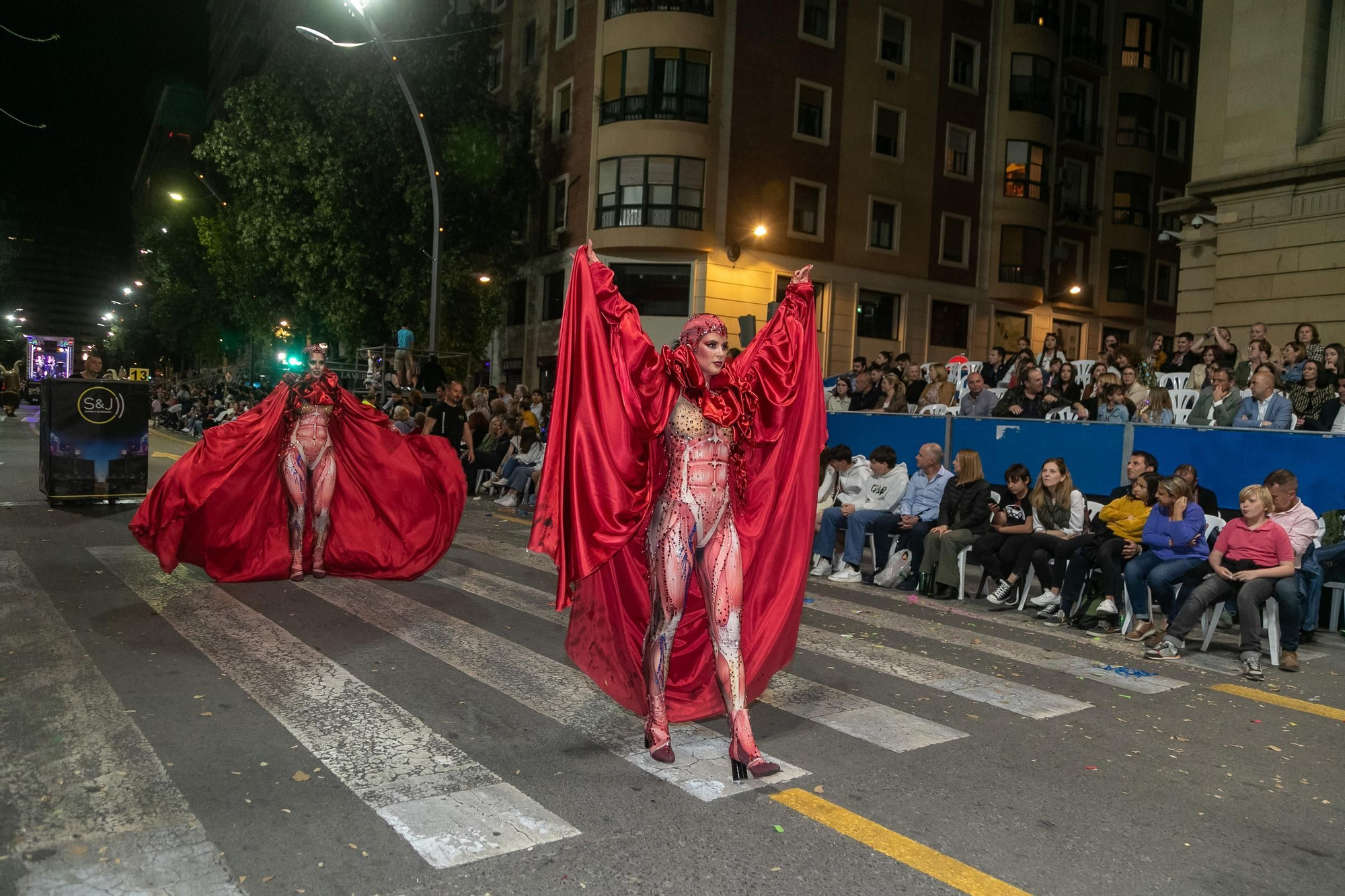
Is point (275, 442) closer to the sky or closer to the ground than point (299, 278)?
closer to the ground

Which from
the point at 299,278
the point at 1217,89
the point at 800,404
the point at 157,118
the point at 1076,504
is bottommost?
the point at 1076,504

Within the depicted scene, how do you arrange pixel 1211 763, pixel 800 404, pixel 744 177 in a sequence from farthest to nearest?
pixel 744 177 → pixel 800 404 → pixel 1211 763

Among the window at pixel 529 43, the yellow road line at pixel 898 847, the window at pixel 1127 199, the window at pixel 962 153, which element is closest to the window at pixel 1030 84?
the window at pixel 962 153

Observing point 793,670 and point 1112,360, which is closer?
point 793,670

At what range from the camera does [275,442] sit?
8.76m

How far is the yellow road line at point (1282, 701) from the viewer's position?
19.4 feet

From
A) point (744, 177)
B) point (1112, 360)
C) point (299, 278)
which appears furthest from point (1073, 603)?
point (299, 278)

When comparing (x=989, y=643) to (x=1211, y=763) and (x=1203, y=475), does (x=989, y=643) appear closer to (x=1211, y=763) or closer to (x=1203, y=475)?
(x=1211, y=763)

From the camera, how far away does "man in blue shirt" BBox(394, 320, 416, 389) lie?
78.1 feet

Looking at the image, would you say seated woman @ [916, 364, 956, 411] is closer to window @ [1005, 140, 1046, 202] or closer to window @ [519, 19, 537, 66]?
window @ [1005, 140, 1046, 202]

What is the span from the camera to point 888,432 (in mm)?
13289

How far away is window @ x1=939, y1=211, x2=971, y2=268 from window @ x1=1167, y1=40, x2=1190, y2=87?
12.9m

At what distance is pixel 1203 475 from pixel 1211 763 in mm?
5824

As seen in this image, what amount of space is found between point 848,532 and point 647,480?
19.9ft
